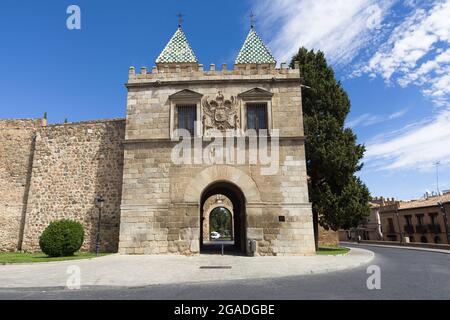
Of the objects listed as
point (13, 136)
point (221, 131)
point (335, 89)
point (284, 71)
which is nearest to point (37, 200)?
point (13, 136)

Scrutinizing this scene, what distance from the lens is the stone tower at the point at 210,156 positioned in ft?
47.2

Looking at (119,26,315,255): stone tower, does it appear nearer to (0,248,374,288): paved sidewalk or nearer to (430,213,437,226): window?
(0,248,374,288): paved sidewalk

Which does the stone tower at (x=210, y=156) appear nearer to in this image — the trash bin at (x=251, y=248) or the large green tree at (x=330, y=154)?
the trash bin at (x=251, y=248)

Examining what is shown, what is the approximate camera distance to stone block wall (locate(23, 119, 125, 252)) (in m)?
17.3

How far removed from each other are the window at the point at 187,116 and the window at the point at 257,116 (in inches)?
112

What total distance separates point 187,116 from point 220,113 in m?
1.77

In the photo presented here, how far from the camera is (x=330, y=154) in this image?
1838 cm

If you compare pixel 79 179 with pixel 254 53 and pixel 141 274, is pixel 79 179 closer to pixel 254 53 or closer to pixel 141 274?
pixel 141 274

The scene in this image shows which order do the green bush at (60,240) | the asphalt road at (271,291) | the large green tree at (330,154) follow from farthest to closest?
the large green tree at (330,154) → the green bush at (60,240) → the asphalt road at (271,291)

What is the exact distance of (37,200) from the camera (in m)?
18.1

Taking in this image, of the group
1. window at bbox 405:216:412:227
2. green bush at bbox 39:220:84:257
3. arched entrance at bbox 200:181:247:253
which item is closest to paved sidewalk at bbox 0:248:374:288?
green bush at bbox 39:220:84:257

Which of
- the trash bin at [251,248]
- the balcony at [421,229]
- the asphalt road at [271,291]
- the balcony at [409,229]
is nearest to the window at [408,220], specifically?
the balcony at [409,229]
